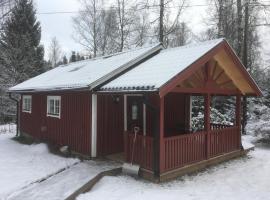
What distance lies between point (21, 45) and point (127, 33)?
9.52 m

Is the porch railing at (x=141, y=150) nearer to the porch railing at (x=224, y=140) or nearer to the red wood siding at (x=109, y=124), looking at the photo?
the red wood siding at (x=109, y=124)

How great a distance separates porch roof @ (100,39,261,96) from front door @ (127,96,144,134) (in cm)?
141

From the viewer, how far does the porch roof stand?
7328mm

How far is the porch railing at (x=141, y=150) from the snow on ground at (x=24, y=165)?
2.16 metres

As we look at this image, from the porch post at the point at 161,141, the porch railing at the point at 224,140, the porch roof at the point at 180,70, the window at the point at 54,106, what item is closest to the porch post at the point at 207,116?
the porch railing at the point at 224,140

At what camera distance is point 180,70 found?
7430 mm

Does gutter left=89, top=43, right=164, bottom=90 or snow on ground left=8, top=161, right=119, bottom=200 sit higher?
gutter left=89, top=43, right=164, bottom=90

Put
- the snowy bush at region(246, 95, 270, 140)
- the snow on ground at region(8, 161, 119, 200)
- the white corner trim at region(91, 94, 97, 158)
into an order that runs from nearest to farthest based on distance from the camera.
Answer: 1. the snow on ground at region(8, 161, 119, 200)
2. the white corner trim at region(91, 94, 97, 158)
3. the snowy bush at region(246, 95, 270, 140)

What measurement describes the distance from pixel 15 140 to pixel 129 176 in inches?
340

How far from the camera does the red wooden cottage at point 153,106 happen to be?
25.2ft

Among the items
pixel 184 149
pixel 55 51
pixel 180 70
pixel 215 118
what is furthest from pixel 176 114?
pixel 55 51

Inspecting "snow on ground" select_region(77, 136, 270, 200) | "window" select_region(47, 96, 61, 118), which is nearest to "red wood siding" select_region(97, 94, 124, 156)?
"snow on ground" select_region(77, 136, 270, 200)

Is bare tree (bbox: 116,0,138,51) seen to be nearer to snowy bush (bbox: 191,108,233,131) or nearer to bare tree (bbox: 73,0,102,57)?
bare tree (bbox: 73,0,102,57)

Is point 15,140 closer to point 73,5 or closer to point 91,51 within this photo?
point 91,51
